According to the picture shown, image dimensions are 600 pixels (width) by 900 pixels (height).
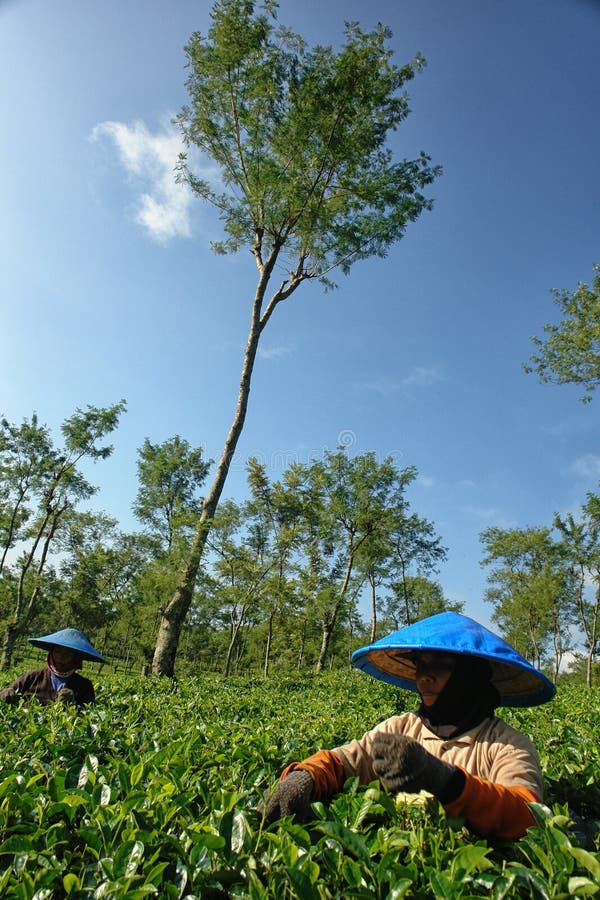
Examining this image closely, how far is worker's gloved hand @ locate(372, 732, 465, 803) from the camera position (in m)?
1.65

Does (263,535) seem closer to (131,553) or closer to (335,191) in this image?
(131,553)

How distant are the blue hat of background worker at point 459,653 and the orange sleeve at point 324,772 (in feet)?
1.83

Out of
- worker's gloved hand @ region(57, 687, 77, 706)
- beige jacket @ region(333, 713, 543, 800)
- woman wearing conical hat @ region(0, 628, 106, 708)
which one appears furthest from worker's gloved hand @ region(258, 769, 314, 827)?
woman wearing conical hat @ region(0, 628, 106, 708)

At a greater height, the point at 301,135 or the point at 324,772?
the point at 301,135

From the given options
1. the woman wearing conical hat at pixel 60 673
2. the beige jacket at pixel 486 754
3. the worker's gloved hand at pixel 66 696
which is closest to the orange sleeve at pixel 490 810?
the beige jacket at pixel 486 754

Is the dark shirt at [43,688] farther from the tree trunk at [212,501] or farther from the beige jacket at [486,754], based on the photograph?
the tree trunk at [212,501]

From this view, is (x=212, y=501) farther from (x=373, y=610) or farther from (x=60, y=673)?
(x=373, y=610)

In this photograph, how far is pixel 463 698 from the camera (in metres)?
2.33

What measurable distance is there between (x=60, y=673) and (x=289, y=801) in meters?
4.22

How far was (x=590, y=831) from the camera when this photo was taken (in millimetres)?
1790

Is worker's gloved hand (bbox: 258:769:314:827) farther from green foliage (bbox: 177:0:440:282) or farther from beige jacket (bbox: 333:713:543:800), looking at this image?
green foliage (bbox: 177:0:440:282)

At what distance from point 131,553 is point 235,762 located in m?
32.1

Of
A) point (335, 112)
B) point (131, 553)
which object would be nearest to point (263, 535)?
point (131, 553)

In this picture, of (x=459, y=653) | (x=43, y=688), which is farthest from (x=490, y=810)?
(x=43, y=688)
